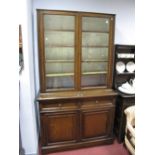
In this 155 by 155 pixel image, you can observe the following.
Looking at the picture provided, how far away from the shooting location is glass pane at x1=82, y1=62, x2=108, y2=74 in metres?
2.49

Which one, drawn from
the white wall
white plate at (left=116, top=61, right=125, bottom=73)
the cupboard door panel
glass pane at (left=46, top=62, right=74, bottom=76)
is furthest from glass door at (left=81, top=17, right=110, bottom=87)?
the white wall

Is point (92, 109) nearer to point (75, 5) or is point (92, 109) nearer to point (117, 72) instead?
point (117, 72)

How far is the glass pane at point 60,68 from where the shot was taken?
2.36 meters

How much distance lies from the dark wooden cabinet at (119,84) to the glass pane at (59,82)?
0.79m

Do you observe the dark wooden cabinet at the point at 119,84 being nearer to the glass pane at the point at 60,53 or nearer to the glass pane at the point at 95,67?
the glass pane at the point at 95,67

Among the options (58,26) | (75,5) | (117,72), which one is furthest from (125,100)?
(75,5)

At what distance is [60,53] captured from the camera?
2367 millimetres

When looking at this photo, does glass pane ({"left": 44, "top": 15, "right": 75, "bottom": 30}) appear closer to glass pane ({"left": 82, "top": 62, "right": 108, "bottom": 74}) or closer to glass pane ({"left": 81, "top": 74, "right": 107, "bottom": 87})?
glass pane ({"left": 82, "top": 62, "right": 108, "bottom": 74})

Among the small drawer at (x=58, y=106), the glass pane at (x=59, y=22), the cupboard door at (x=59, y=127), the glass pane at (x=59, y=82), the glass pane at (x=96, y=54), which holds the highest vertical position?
the glass pane at (x=59, y=22)

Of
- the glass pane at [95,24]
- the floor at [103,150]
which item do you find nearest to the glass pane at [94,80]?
the glass pane at [95,24]

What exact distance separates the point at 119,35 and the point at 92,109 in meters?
1.40

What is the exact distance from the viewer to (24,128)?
2.16m

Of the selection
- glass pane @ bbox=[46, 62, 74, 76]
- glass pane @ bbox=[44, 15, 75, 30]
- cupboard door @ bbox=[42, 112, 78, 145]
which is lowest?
cupboard door @ bbox=[42, 112, 78, 145]

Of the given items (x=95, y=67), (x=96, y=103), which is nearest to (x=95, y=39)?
(x=95, y=67)
